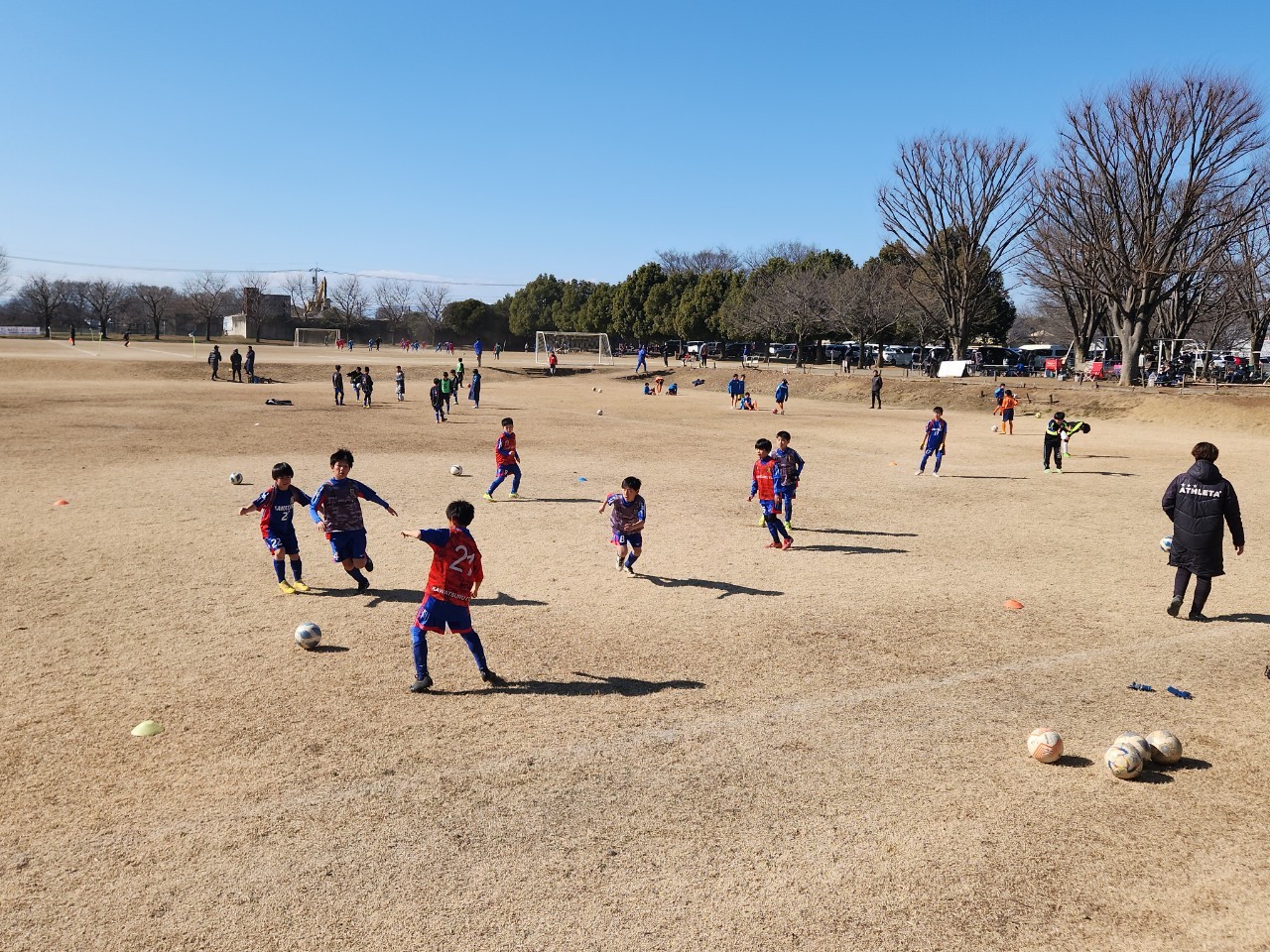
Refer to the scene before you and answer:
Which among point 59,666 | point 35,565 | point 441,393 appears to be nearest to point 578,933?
point 59,666

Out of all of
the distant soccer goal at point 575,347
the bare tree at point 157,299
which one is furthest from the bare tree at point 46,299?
the distant soccer goal at point 575,347

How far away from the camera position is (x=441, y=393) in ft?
117

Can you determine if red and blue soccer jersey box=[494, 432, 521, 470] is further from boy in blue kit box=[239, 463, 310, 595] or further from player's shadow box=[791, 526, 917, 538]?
boy in blue kit box=[239, 463, 310, 595]

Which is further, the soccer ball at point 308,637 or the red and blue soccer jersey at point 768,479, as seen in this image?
the red and blue soccer jersey at point 768,479

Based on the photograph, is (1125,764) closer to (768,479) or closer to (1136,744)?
(1136,744)

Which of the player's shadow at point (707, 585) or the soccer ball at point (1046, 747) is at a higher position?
the soccer ball at point (1046, 747)

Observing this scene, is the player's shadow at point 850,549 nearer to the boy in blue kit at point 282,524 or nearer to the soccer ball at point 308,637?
the boy in blue kit at point 282,524

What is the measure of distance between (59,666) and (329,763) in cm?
378

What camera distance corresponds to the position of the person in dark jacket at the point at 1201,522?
10.5 m

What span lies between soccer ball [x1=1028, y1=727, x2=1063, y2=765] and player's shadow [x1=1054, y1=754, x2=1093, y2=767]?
54mm

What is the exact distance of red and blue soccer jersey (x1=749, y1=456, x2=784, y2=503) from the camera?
14.8 meters

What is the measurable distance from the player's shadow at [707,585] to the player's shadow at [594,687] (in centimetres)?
321

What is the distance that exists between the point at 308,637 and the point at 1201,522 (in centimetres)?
1033

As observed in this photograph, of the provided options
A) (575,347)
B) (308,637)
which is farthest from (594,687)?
(575,347)
